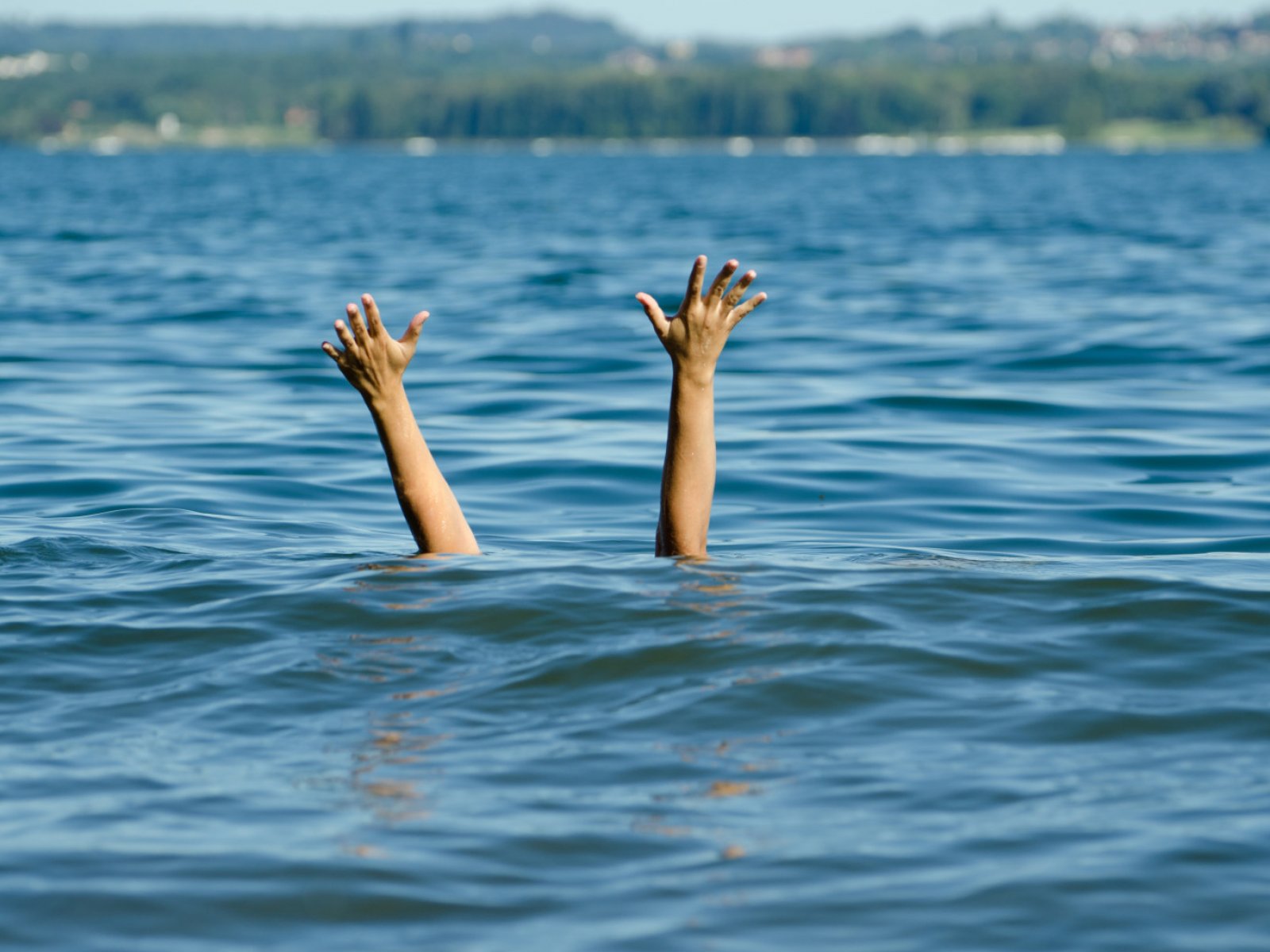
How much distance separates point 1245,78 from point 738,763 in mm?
174599

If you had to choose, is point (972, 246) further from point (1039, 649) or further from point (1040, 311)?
point (1039, 649)

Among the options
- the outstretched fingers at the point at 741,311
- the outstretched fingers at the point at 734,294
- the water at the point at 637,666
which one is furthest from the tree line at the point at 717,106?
the outstretched fingers at the point at 734,294

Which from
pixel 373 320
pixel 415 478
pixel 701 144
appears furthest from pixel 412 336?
pixel 701 144

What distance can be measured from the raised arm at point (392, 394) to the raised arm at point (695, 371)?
2.82 ft

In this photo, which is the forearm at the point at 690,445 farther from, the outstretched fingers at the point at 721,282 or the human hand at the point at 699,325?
the outstretched fingers at the point at 721,282

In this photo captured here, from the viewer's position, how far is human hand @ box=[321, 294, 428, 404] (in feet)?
19.1

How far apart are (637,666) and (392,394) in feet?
4.84

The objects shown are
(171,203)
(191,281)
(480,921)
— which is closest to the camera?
(480,921)

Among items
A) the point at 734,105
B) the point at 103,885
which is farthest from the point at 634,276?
the point at 734,105

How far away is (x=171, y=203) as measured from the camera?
4447cm

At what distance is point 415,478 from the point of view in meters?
6.01

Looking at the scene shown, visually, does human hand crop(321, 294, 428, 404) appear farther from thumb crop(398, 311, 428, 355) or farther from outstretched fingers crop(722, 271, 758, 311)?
outstretched fingers crop(722, 271, 758, 311)

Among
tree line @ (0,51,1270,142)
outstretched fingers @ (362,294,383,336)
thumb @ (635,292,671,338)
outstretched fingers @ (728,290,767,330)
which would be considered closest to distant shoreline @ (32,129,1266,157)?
tree line @ (0,51,1270,142)

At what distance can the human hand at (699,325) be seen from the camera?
5.74 m
